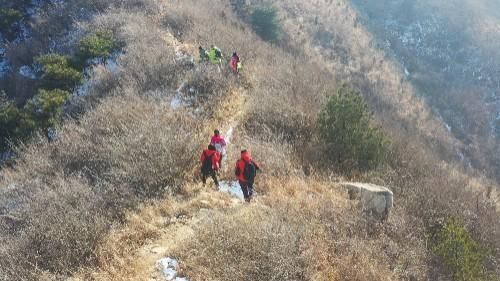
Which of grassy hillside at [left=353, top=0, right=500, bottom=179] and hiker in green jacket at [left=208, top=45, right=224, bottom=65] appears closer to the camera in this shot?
hiker in green jacket at [left=208, top=45, right=224, bottom=65]

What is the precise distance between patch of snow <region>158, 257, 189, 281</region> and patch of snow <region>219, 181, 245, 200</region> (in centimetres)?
311

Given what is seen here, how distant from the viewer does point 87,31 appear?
73.8ft

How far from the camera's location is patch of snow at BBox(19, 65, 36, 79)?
21.1 meters

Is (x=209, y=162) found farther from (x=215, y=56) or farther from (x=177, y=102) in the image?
(x=215, y=56)

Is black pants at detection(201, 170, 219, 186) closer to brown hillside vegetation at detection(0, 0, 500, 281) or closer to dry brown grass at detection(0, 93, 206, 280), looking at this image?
brown hillside vegetation at detection(0, 0, 500, 281)

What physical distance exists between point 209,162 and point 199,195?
2.61 ft

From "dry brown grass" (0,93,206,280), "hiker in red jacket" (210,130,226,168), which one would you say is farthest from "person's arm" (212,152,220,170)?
"dry brown grass" (0,93,206,280)

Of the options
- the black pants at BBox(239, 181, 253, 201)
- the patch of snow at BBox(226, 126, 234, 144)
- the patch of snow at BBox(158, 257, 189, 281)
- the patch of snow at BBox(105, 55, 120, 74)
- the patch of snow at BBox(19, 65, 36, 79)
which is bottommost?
the patch of snow at BBox(19, 65, 36, 79)

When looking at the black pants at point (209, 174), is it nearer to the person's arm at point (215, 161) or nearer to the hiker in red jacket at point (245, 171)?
the person's arm at point (215, 161)

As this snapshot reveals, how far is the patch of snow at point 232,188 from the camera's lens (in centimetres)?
1218

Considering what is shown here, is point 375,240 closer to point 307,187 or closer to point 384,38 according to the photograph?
point 307,187

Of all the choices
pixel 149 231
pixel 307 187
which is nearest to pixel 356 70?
pixel 307 187

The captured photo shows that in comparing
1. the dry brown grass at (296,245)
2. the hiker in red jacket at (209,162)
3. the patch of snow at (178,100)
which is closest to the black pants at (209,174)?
the hiker in red jacket at (209,162)

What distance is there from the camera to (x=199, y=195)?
38.4 ft
